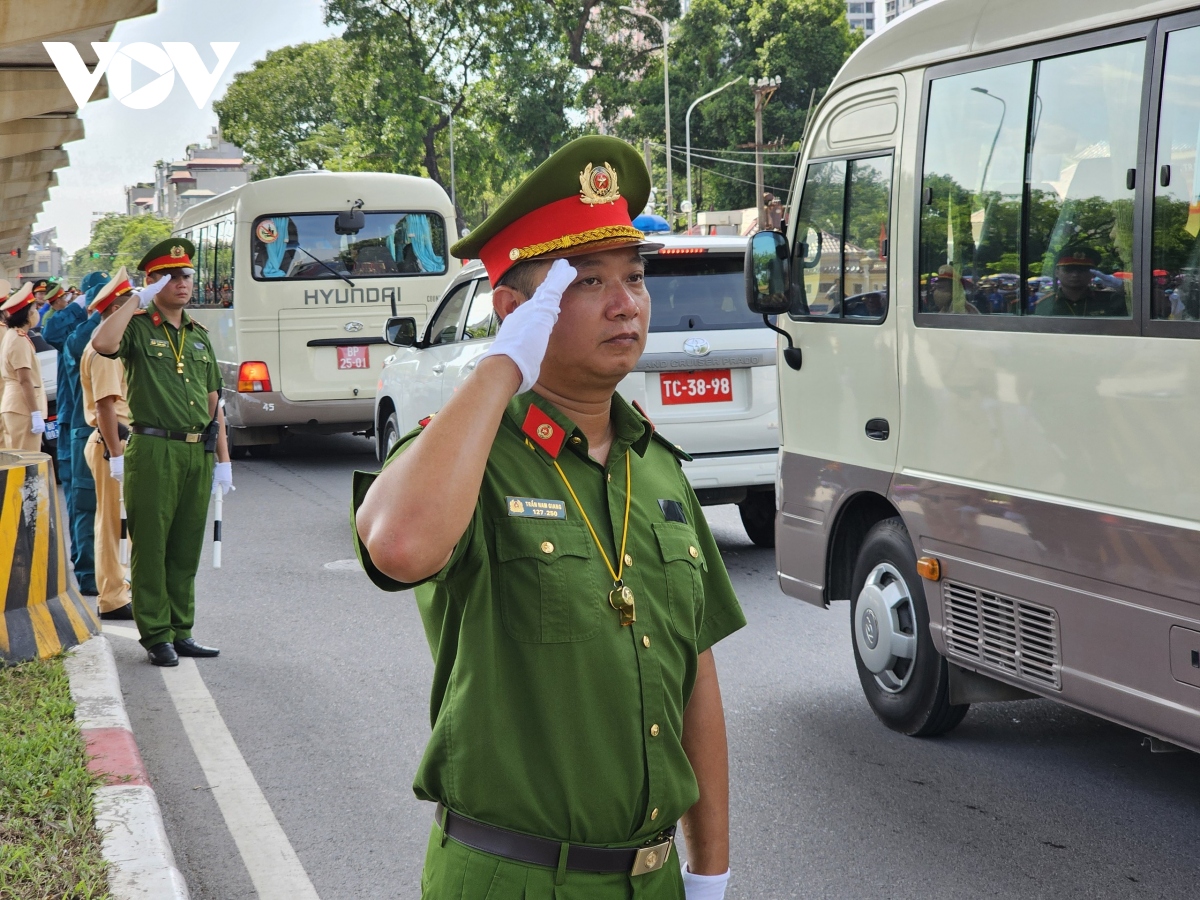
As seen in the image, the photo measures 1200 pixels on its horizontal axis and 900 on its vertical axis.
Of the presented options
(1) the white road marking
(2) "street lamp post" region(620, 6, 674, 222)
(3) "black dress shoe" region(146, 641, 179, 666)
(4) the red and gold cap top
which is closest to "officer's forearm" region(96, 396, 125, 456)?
(3) "black dress shoe" region(146, 641, 179, 666)

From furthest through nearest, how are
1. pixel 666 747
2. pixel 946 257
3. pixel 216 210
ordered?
pixel 216 210
pixel 946 257
pixel 666 747

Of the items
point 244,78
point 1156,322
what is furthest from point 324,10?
point 1156,322

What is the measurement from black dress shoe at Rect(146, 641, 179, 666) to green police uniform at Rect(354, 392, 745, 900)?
496 cm

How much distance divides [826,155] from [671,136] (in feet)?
154

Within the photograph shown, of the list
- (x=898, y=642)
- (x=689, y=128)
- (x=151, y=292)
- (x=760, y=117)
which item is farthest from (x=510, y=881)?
(x=689, y=128)

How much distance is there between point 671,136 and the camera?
51.2m

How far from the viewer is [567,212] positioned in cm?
205

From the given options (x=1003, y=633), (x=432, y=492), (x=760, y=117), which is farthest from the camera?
(x=760, y=117)

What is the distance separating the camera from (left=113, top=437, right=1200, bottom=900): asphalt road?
4109mm

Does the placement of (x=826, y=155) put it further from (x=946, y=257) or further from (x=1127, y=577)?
(x=1127, y=577)

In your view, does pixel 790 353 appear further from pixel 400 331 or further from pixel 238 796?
pixel 400 331

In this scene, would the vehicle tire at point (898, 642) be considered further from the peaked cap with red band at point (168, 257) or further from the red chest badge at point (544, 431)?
the peaked cap with red band at point (168, 257)

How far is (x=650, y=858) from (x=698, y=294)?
625 cm

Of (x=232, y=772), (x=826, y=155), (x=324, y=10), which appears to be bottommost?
(x=232, y=772)
